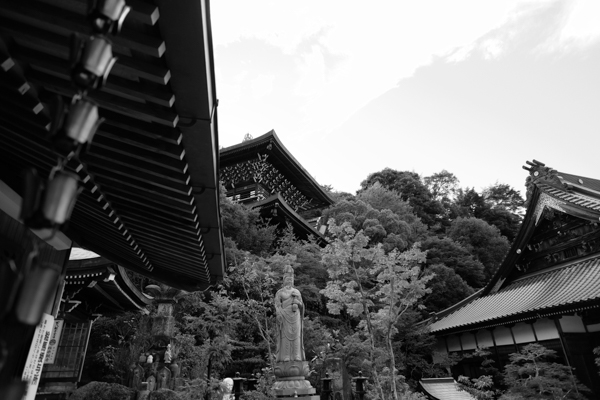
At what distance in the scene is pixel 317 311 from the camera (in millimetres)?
17297

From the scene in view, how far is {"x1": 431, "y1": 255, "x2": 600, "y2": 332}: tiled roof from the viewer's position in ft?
31.8

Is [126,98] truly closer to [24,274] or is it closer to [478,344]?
[24,274]

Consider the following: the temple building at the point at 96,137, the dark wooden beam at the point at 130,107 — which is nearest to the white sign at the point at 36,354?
the temple building at the point at 96,137

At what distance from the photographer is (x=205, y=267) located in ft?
13.6

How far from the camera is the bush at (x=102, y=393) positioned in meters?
7.09

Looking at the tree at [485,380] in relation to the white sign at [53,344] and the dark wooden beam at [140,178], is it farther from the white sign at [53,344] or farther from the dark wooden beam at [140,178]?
the dark wooden beam at [140,178]

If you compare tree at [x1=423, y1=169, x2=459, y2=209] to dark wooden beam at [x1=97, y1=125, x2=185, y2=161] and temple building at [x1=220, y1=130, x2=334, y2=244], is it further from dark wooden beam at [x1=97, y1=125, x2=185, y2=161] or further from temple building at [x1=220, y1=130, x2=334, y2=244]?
dark wooden beam at [x1=97, y1=125, x2=185, y2=161]

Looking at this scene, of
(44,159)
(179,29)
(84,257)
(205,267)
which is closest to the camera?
(179,29)

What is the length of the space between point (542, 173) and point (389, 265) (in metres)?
7.40

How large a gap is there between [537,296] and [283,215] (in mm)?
12556

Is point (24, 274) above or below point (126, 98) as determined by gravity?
below

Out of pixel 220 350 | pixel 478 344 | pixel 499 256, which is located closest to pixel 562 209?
pixel 478 344

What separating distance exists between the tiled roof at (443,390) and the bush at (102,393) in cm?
772

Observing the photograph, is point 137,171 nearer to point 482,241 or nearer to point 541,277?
point 541,277
